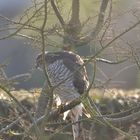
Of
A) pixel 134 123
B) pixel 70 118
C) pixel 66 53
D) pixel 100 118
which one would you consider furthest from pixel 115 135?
pixel 100 118

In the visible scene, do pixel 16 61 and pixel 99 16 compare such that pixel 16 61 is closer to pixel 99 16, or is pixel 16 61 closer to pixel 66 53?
pixel 66 53

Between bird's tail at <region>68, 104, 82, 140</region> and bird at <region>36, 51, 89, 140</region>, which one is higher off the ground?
bird at <region>36, 51, 89, 140</region>

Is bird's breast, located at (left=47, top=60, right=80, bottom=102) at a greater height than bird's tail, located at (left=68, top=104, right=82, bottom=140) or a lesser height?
greater

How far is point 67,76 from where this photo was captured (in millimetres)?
4375

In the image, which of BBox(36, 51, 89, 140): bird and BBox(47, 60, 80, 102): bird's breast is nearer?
BBox(36, 51, 89, 140): bird

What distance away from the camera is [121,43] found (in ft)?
12.0

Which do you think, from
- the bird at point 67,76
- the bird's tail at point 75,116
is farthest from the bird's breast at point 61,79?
the bird's tail at point 75,116

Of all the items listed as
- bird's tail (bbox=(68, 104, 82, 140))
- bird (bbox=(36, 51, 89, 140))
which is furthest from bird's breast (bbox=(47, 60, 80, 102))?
bird's tail (bbox=(68, 104, 82, 140))

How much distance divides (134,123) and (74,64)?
7.30ft

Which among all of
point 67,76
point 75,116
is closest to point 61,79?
point 67,76

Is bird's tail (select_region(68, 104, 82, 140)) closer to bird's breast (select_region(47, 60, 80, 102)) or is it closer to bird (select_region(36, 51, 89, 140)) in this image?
bird (select_region(36, 51, 89, 140))

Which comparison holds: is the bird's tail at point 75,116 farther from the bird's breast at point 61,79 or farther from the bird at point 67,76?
the bird's breast at point 61,79

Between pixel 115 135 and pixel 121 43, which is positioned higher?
pixel 121 43

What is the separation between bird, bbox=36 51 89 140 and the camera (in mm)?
4457
